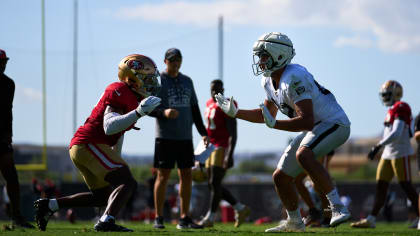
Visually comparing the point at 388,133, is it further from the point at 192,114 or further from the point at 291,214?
the point at 291,214

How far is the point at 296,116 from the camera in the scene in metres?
7.21

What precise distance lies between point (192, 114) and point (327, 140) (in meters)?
2.99

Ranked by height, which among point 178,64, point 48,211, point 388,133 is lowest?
point 48,211

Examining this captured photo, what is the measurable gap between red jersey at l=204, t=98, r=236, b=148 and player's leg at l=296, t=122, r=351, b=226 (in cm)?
366

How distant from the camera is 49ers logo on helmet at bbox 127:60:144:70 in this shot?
702 cm

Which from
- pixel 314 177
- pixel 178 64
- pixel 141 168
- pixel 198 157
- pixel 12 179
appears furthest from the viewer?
pixel 141 168

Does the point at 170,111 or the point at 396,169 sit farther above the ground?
the point at 170,111

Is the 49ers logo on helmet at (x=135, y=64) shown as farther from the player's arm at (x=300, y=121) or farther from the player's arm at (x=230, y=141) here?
the player's arm at (x=230, y=141)

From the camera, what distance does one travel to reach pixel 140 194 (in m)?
18.8

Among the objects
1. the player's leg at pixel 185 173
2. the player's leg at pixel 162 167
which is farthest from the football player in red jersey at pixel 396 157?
the player's leg at pixel 162 167

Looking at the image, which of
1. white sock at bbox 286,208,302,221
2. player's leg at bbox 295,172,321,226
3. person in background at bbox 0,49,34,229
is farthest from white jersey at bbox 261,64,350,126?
person in background at bbox 0,49,34,229

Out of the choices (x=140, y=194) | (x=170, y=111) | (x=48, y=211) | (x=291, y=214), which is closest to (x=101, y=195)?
(x=48, y=211)

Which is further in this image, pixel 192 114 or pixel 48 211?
pixel 192 114

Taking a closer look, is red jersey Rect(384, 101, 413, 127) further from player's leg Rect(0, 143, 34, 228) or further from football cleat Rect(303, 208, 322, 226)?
player's leg Rect(0, 143, 34, 228)
